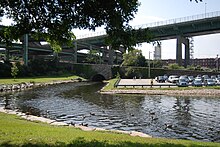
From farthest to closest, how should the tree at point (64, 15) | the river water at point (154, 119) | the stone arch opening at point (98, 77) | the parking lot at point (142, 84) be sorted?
the stone arch opening at point (98, 77) → the parking lot at point (142, 84) → the river water at point (154, 119) → the tree at point (64, 15)

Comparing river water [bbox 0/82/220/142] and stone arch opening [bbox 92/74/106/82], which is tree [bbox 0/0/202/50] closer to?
river water [bbox 0/82/220/142]

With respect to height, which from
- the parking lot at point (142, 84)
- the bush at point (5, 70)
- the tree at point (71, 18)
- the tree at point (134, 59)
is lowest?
the parking lot at point (142, 84)

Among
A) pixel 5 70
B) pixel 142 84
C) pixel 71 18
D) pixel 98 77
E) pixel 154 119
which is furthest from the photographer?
pixel 98 77

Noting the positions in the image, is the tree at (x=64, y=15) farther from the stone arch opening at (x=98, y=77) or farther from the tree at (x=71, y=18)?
the stone arch opening at (x=98, y=77)

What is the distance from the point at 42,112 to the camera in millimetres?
32812

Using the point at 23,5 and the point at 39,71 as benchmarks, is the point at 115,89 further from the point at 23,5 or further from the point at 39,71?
the point at 39,71

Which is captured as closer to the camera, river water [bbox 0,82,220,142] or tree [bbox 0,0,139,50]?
tree [bbox 0,0,139,50]

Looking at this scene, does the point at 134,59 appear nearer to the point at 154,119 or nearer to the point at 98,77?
the point at 98,77

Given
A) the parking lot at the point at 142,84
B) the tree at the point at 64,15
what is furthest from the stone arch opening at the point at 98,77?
the tree at the point at 64,15

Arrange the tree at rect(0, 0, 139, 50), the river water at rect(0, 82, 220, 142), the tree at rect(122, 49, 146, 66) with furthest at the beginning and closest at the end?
the tree at rect(122, 49, 146, 66), the river water at rect(0, 82, 220, 142), the tree at rect(0, 0, 139, 50)

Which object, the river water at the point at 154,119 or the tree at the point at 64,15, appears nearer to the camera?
the tree at the point at 64,15

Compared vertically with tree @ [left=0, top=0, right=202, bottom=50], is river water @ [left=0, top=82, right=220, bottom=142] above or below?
below

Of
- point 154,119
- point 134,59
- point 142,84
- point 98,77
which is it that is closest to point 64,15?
point 154,119

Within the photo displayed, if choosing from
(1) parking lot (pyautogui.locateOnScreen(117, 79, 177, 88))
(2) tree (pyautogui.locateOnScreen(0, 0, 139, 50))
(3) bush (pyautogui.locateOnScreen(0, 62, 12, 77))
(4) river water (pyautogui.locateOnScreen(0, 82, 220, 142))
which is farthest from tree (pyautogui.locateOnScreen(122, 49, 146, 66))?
(2) tree (pyautogui.locateOnScreen(0, 0, 139, 50))
